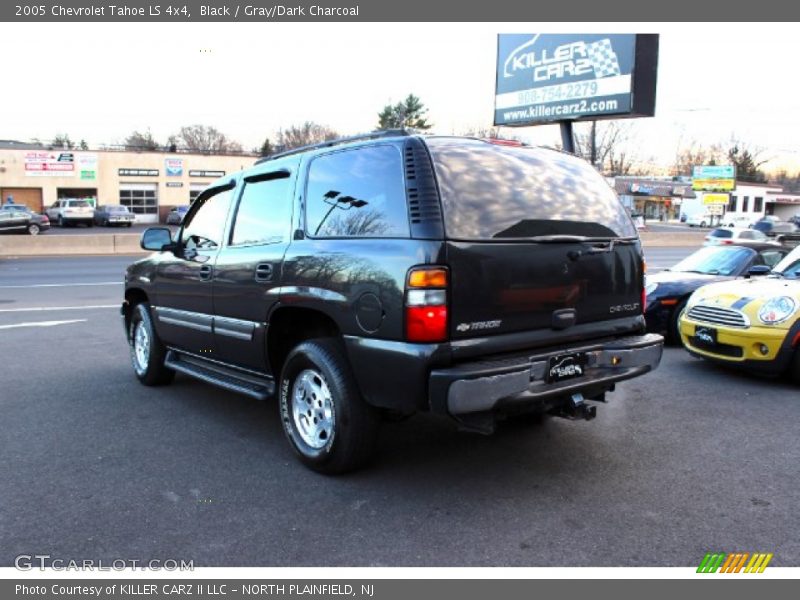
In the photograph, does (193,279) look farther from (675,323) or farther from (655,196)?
(655,196)

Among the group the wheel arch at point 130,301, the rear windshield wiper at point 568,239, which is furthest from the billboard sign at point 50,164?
the rear windshield wiper at point 568,239

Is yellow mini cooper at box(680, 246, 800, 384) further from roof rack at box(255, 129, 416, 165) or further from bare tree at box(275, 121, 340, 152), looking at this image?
bare tree at box(275, 121, 340, 152)

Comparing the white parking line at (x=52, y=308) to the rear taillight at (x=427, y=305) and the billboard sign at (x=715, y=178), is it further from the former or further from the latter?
the billboard sign at (x=715, y=178)

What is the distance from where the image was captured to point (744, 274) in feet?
29.1

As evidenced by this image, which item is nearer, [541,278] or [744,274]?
[541,278]

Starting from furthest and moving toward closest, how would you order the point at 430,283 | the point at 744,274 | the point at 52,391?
1. the point at 744,274
2. the point at 52,391
3. the point at 430,283

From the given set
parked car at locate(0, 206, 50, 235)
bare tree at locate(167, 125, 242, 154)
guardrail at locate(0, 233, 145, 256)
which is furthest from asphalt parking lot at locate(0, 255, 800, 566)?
bare tree at locate(167, 125, 242, 154)

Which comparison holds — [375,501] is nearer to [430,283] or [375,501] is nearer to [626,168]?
[430,283]

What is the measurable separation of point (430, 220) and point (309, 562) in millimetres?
1820

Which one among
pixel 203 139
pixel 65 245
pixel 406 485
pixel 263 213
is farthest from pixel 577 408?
pixel 203 139

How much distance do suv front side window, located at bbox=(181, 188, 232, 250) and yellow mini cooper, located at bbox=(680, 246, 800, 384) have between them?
4.89 metres

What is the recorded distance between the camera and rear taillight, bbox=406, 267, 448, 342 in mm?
3428

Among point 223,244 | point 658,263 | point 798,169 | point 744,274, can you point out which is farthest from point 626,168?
point 223,244

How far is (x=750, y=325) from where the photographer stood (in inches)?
249
